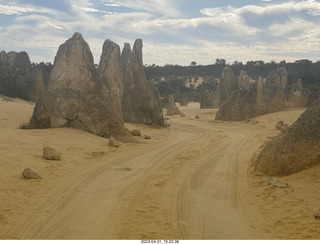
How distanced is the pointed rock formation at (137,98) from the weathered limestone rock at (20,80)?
9.86 meters

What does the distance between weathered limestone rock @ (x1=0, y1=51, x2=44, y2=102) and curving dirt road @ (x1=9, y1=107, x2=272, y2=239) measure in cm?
1876

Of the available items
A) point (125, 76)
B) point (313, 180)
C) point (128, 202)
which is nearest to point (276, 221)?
point (313, 180)

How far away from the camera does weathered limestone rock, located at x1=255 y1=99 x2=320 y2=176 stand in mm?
6816

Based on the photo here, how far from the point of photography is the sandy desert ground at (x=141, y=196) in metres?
4.68

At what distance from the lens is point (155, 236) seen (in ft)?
14.6

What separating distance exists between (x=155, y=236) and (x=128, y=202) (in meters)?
1.47

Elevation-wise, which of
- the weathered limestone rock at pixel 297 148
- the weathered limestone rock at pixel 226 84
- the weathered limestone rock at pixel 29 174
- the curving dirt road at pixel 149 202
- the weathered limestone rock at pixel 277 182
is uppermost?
the weathered limestone rock at pixel 226 84

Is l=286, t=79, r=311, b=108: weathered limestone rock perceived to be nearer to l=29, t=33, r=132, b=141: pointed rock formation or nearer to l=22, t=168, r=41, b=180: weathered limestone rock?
l=29, t=33, r=132, b=141: pointed rock formation

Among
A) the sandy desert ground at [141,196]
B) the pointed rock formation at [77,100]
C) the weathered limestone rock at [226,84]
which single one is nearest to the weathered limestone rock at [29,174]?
the sandy desert ground at [141,196]

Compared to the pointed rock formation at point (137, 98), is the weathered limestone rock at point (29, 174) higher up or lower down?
lower down

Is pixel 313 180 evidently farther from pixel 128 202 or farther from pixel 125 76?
pixel 125 76

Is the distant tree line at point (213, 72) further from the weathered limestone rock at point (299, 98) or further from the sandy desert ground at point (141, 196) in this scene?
the sandy desert ground at point (141, 196)

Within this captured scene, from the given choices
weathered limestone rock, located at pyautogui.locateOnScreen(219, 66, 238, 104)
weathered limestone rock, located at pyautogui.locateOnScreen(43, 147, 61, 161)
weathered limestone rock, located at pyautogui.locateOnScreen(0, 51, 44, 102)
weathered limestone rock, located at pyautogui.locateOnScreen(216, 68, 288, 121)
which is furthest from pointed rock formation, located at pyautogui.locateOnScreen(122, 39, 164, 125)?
weathered limestone rock, located at pyautogui.locateOnScreen(219, 66, 238, 104)

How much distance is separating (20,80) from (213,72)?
177 ft
